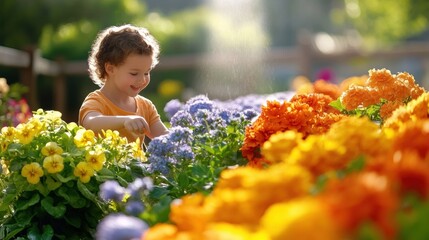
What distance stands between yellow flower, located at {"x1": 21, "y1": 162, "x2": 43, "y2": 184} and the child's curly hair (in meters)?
1.17

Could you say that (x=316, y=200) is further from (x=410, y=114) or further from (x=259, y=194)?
(x=410, y=114)

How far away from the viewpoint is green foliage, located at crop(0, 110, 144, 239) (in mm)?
3332

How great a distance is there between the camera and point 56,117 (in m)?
3.62

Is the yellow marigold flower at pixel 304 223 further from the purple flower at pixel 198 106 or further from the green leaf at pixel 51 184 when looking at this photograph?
the purple flower at pixel 198 106

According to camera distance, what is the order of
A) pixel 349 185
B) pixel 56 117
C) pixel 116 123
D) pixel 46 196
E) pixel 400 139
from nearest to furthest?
pixel 349 185
pixel 400 139
pixel 46 196
pixel 56 117
pixel 116 123

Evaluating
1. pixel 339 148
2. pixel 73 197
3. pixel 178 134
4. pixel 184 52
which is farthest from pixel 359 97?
pixel 184 52

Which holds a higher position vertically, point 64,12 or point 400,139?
point 64,12

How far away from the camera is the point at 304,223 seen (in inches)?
59.1

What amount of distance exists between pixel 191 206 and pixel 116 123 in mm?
1965

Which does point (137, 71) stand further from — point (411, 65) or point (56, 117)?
point (411, 65)

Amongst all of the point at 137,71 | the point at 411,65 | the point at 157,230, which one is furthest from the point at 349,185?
the point at 411,65

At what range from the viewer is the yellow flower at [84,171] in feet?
10.9

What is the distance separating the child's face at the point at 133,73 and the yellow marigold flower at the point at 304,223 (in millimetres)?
2815

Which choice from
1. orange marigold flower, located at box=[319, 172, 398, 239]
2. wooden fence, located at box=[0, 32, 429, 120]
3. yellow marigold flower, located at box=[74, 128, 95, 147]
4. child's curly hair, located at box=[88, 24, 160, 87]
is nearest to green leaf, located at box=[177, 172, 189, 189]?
yellow marigold flower, located at box=[74, 128, 95, 147]
